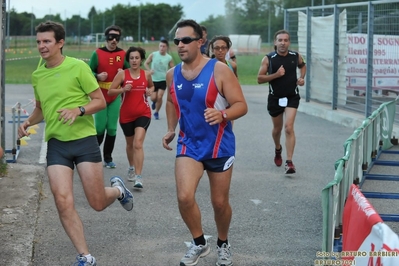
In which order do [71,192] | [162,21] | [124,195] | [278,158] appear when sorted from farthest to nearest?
[162,21] < [278,158] < [124,195] < [71,192]

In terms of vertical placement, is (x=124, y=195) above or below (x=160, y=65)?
below

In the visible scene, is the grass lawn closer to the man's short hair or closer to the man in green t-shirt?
the man in green t-shirt

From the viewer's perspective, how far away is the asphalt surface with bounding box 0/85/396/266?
6.71 meters

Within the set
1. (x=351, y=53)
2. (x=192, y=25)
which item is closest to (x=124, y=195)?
(x=192, y=25)

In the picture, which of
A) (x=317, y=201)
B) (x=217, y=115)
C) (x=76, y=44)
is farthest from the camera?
(x=76, y=44)

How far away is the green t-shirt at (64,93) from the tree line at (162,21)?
36237 millimetres

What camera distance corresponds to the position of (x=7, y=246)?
670 cm


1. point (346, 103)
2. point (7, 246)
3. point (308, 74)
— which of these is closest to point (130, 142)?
point (7, 246)

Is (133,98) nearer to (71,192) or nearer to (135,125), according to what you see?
(135,125)

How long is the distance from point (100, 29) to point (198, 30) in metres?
57.7

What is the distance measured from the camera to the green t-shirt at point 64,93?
6328mm

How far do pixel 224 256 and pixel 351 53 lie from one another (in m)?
11.9

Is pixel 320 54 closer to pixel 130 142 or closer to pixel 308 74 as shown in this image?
pixel 308 74

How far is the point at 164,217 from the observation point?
26.6ft
